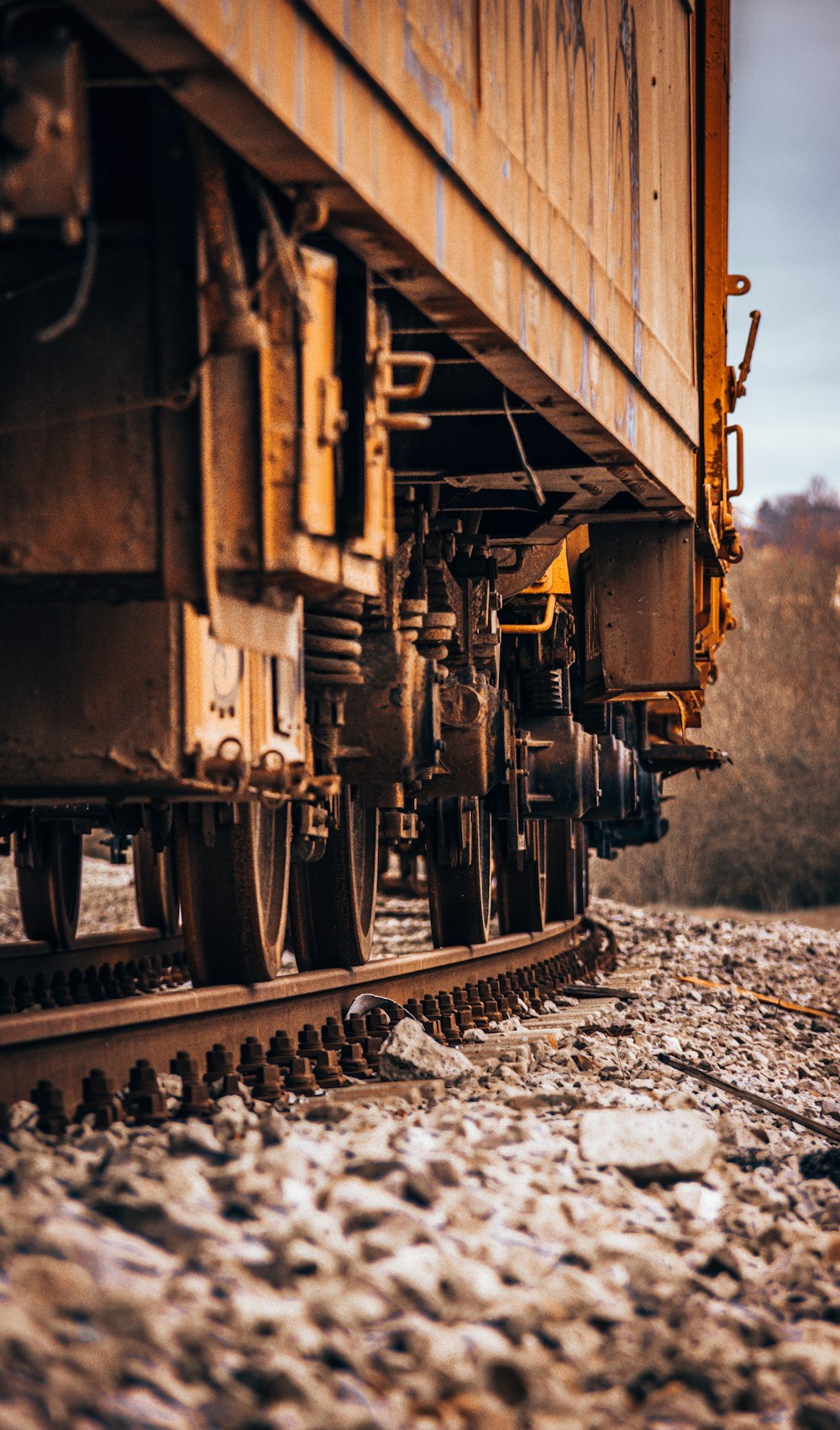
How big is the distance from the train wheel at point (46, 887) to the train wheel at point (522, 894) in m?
2.75

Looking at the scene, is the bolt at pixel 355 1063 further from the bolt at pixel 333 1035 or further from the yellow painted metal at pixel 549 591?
the yellow painted metal at pixel 549 591

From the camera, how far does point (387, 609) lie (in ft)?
17.5

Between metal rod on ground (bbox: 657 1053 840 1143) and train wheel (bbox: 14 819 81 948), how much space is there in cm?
390

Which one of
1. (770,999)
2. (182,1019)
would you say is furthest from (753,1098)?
(770,999)

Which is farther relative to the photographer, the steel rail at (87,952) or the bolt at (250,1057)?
the steel rail at (87,952)

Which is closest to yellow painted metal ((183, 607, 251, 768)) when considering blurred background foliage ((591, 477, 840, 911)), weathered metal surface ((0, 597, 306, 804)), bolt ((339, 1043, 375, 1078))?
weathered metal surface ((0, 597, 306, 804))

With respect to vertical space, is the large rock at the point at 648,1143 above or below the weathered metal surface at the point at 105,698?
below

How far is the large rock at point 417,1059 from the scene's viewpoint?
4.70 metres

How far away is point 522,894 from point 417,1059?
546 cm

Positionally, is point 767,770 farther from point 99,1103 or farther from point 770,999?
point 99,1103

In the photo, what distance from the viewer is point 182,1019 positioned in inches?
194

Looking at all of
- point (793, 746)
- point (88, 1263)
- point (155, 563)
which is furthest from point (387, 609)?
point (793, 746)

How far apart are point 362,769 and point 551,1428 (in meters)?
3.33

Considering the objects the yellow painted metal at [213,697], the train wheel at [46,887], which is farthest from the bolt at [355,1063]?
the train wheel at [46,887]
